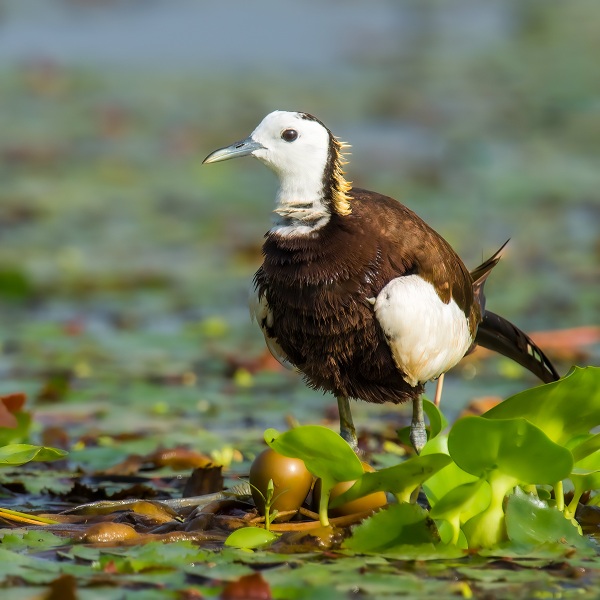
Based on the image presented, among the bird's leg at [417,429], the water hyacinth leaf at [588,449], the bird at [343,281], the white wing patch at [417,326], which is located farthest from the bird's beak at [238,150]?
the water hyacinth leaf at [588,449]

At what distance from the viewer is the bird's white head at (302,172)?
4180mm

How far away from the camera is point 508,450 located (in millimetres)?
3424

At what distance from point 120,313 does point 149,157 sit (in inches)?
164

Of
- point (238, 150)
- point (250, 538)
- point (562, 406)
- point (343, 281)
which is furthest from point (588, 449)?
point (238, 150)

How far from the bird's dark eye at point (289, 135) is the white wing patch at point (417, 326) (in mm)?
609

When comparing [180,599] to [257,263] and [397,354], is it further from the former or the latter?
[257,263]

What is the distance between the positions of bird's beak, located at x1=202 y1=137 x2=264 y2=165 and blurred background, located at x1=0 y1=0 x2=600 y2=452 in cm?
166

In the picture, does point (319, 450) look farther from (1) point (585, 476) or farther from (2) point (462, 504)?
(1) point (585, 476)

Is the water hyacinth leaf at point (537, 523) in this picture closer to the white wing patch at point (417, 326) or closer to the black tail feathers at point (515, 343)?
the white wing patch at point (417, 326)

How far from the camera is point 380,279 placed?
13.4 ft

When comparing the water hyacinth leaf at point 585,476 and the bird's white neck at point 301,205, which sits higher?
the bird's white neck at point 301,205

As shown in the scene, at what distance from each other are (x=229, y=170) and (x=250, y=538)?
8.51 m

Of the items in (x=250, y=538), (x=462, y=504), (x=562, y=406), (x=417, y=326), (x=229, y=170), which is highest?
(x=229, y=170)

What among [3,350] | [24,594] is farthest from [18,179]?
[24,594]
